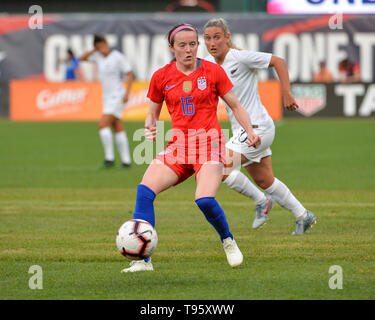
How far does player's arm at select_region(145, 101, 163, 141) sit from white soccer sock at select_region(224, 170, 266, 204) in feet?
7.89

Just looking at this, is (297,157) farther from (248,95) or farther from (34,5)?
(34,5)

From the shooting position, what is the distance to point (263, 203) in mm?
10125

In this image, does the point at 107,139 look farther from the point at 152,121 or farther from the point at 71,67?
the point at 71,67

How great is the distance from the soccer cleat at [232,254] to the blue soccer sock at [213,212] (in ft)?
0.19

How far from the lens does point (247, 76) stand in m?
9.52

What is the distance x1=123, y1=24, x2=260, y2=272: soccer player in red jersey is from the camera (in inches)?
294

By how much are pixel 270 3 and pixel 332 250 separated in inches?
1097

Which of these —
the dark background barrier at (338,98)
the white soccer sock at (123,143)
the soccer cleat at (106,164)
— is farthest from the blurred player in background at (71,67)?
the soccer cleat at (106,164)

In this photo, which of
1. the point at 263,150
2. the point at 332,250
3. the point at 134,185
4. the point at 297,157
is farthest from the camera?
the point at 297,157

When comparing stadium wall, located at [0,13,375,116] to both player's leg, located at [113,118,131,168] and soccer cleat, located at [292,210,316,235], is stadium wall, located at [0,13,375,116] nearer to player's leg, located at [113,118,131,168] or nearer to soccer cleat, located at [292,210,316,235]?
player's leg, located at [113,118,131,168]

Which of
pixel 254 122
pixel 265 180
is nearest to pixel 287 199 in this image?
pixel 265 180
